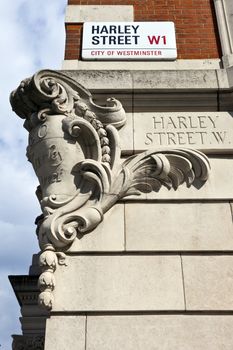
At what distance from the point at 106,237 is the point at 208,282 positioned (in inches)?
46.2

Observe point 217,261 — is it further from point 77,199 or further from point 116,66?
point 116,66

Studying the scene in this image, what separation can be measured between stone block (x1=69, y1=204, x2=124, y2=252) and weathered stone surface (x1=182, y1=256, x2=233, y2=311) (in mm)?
747

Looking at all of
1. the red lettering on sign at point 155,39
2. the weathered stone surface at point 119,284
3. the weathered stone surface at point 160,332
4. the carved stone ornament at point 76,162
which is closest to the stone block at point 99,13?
the red lettering on sign at point 155,39

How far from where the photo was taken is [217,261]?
4.51m

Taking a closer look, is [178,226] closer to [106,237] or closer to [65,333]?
[106,237]

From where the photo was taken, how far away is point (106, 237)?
15.2ft

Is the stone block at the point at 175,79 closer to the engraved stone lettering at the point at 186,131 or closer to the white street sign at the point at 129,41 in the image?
the engraved stone lettering at the point at 186,131

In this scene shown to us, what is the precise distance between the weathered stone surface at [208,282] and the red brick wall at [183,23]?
3159 mm

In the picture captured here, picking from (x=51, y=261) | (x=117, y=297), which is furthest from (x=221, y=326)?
(x=51, y=261)

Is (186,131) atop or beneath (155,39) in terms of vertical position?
beneath

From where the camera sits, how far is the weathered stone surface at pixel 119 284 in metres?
4.25

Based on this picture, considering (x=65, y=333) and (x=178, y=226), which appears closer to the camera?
(x=65, y=333)

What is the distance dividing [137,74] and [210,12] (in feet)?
7.35

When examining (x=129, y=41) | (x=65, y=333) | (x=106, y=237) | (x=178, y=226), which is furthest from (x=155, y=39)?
(x=65, y=333)
